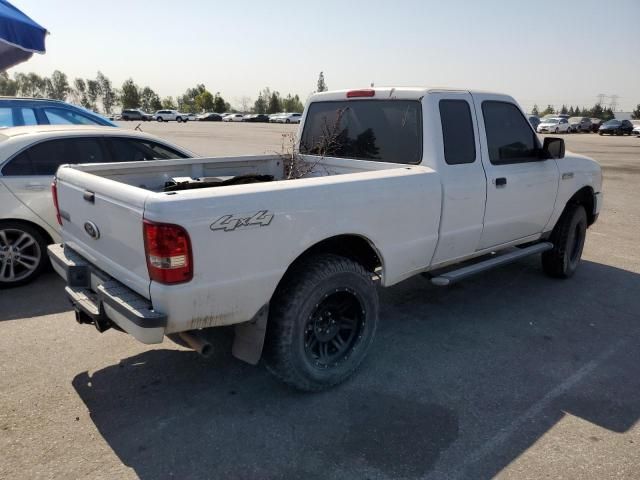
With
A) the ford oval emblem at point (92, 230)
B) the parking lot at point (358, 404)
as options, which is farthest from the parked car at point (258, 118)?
the ford oval emblem at point (92, 230)

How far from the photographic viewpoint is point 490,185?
424 cm

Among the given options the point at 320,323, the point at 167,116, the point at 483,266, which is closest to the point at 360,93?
the point at 483,266

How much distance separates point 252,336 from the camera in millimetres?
2980

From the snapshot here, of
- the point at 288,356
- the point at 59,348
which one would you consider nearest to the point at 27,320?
the point at 59,348

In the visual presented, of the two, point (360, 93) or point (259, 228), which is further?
point (360, 93)

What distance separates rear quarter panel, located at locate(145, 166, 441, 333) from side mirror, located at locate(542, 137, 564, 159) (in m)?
2.11

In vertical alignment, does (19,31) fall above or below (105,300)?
above

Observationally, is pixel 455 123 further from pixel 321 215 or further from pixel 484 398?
pixel 484 398

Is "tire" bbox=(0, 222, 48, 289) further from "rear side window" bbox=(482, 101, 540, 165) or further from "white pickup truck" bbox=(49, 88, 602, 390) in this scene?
"rear side window" bbox=(482, 101, 540, 165)

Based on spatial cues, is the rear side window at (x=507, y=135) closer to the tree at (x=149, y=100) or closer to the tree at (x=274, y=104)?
the tree at (x=274, y=104)

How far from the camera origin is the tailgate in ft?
8.68

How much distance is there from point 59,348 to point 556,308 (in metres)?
4.54

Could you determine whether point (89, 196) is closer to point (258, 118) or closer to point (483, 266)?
point (483, 266)

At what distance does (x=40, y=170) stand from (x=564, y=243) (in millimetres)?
5771
